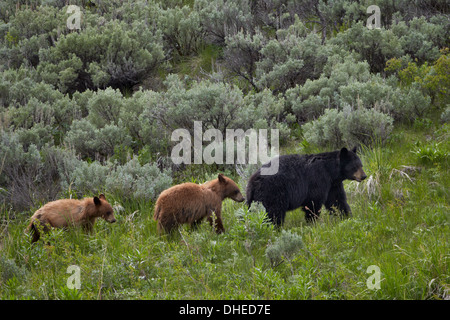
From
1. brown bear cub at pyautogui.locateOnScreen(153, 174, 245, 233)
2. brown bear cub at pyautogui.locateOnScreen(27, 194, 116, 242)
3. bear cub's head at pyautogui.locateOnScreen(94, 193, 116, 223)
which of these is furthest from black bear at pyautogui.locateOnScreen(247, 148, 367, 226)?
brown bear cub at pyautogui.locateOnScreen(27, 194, 116, 242)

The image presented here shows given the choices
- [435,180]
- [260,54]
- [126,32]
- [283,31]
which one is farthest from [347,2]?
[435,180]

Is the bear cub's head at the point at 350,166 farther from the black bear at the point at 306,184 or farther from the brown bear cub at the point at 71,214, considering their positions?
the brown bear cub at the point at 71,214

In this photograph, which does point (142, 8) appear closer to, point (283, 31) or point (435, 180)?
point (283, 31)

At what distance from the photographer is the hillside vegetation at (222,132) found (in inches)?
177

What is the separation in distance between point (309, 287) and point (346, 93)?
588 centimetres

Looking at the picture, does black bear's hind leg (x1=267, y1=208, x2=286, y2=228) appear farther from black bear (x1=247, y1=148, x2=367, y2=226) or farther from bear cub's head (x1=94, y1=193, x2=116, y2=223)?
bear cub's head (x1=94, y1=193, x2=116, y2=223)

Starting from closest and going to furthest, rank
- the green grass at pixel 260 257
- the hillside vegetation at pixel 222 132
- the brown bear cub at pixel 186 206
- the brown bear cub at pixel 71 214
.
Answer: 1. the green grass at pixel 260 257
2. the hillside vegetation at pixel 222 132
3. the brown bear cub at pixel 186 206
4. the brown bear cub at pixel 71 214

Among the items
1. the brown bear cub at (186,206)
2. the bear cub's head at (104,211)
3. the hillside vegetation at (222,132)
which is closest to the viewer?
the hillside vegetation at (222,132)

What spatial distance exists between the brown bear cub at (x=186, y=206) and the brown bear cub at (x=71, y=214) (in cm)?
69

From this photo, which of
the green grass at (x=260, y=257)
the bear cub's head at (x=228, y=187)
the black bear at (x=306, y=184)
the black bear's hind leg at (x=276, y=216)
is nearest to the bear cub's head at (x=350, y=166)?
the black bear at (x=306, y=184)

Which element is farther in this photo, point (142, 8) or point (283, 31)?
point (142, 8)

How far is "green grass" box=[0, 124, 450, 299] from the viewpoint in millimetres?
4133

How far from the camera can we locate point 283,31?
39.0 ft

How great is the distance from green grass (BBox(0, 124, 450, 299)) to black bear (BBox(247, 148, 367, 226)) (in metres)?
0.23
